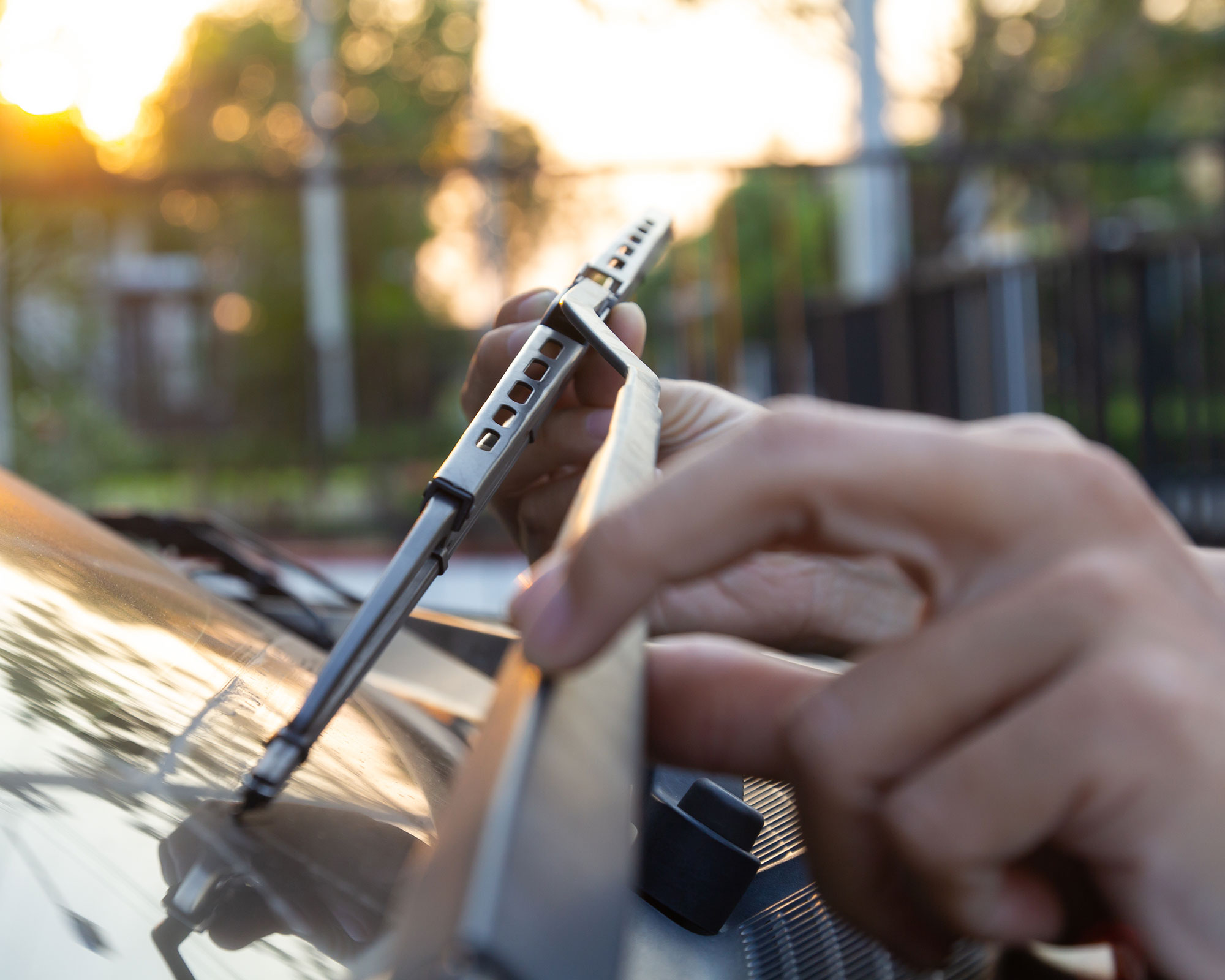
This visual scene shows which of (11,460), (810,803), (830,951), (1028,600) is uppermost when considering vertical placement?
(1028,600)

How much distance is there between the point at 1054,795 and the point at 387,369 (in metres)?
9.84

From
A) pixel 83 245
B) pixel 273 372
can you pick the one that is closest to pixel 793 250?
pixel 273 372

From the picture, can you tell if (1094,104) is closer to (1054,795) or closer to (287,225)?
(287,225)

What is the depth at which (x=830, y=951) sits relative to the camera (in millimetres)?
858

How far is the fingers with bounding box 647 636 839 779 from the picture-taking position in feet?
2.06

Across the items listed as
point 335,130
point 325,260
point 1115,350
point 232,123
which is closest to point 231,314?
point 325,260

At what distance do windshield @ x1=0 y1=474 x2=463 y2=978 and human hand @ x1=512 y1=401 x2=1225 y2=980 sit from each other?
0.28m

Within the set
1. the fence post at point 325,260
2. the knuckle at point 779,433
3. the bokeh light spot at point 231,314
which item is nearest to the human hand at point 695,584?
the knuckle at point 779,433

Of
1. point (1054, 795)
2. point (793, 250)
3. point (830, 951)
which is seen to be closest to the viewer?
point (1054, 795)

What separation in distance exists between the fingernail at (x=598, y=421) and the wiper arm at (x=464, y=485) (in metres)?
0.11

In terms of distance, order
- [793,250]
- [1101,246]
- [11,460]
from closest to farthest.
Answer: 1. [1101,246]
2. [11,460]
3. [793,250]

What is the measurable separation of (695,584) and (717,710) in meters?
0.53

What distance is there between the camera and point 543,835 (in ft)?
1.45

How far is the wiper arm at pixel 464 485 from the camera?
722 mm
